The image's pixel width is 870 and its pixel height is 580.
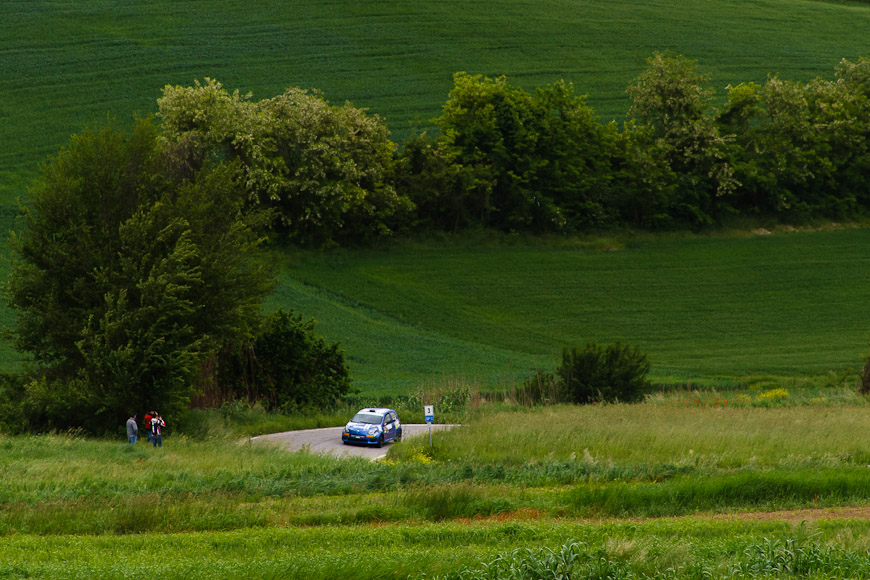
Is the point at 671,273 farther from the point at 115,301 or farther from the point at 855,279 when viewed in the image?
the point at 115,301

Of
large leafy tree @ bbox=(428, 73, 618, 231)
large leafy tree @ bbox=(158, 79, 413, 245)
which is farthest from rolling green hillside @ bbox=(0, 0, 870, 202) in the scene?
large leafy tree @ bbox=(158, 79, 413, 245)

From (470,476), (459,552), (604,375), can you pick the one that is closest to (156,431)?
(470,476)

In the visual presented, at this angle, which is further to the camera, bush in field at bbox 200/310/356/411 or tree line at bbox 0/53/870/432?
bush in field at bbox 200/310/356/411

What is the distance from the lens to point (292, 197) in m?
62.1

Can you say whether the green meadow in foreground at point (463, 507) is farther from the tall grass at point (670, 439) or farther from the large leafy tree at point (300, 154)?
the large leafy tree at point (300, 154)

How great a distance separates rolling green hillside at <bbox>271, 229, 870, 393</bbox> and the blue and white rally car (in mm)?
11188

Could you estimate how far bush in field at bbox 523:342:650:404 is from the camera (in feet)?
113

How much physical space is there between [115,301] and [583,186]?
48.4 m

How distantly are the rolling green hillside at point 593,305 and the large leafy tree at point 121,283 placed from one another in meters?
13.1

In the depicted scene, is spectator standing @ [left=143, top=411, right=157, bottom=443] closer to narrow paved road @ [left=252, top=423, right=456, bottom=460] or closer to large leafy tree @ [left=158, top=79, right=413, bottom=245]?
narrow paved road @ [left=252, top=423, right=456, bottom=460]

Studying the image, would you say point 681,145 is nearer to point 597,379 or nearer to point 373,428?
point 597,379

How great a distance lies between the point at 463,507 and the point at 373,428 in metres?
16.2

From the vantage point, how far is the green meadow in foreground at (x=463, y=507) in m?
8.91

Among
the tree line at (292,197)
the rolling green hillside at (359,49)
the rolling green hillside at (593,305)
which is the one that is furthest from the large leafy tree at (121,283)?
the rolling green hillside at (359,49)
